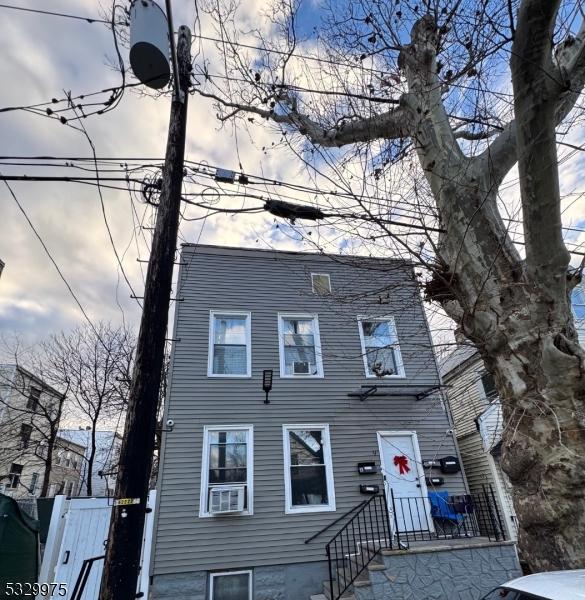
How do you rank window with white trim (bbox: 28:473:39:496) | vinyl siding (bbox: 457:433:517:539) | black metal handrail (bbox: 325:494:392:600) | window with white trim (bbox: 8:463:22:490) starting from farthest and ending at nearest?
window with white trim (bbox: 28:473:39:496), window with white trim (bbox: 8:463:22:490), vinyl siding (bbox: 457:433:517:539), black metal handrail (bbox: 325:494:392:600)

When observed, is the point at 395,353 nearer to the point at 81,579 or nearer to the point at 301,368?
the point at 301,368

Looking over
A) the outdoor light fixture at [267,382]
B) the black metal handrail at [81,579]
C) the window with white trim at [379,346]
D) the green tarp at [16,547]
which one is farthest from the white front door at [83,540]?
the window with white trim at [379,346]

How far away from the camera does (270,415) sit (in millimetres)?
8039

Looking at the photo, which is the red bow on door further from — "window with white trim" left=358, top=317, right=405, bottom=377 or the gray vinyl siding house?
"window with white trim" left=358, top=317, right=405, bottom=377

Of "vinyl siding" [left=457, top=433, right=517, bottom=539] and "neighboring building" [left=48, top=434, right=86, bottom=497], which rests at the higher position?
"neighboring building" [left=48, top=434, right=86, bottom=497]

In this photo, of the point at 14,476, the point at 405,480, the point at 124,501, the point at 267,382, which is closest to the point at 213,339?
the point at 267,382

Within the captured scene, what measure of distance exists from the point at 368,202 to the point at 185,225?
2.84m

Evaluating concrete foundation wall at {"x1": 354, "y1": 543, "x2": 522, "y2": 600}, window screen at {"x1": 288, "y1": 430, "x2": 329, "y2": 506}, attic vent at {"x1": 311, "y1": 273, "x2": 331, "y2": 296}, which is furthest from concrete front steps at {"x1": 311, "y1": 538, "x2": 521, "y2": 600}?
attic vent at {"x1": 311, "y1": 273, "x2": 331, "y2": 296}

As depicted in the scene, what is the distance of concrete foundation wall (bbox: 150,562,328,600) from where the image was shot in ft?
21.2

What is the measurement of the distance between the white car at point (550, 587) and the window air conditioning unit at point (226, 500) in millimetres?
4970

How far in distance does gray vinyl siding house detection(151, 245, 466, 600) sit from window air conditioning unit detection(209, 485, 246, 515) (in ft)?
0.52

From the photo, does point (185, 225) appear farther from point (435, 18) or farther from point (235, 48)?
point (435, 18)

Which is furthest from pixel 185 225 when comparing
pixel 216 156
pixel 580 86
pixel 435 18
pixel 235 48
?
pixel 580 86

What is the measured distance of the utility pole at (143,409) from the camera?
7.70 feet
